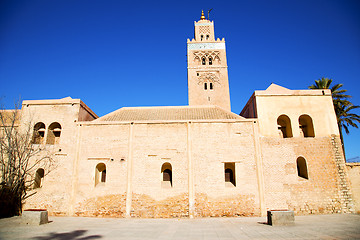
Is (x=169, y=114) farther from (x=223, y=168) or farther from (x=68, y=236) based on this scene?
(x=68, y=236)

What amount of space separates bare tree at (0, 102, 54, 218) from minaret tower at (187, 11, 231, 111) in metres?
14.2

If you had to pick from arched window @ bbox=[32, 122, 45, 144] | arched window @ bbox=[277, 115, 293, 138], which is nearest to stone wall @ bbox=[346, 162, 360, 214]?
arched window @ bbox=[277, 115, 293, 138]

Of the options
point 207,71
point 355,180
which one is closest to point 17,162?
point 207,71

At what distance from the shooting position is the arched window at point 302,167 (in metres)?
12.4

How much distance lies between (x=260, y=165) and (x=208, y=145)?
10.1 ft

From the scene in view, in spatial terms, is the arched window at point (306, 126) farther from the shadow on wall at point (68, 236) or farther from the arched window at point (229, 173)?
the shadow on wall at point (68, 236)

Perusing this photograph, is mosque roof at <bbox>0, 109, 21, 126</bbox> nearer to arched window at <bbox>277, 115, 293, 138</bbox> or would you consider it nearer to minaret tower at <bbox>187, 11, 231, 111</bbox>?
minaret tower at <bbox>187, 11, 231, 111</bbox>

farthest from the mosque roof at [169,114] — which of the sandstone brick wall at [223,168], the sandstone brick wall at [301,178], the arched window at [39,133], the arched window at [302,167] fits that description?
the arched window at [302,167]

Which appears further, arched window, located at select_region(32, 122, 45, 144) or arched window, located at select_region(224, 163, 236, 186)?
arched window, located at select_region(32, 122, 45, 144)

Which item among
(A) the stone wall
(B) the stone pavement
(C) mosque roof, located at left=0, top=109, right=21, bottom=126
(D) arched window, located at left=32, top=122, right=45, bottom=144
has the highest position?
(C) mosque roof, located at left=0, top=109, right=21, bottom=126

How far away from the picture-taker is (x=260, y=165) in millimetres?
12094

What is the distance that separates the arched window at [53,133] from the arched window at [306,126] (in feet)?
52.9

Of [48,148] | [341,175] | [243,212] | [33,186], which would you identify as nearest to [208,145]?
[243,212]

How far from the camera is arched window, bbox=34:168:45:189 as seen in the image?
1280 centimetres
